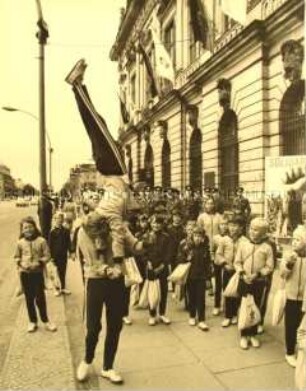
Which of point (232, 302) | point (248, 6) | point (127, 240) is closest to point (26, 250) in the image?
point (127, 240)

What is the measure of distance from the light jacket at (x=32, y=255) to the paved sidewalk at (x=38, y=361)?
81cm

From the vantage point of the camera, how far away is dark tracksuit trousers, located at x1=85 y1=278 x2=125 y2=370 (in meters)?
4.94

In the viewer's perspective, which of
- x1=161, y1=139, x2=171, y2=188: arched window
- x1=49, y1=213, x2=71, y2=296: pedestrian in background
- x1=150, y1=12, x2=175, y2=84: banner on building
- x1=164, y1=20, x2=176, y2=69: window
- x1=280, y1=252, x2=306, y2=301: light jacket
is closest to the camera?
x1=280, y1=252, x2=306, y2=301: light jacket

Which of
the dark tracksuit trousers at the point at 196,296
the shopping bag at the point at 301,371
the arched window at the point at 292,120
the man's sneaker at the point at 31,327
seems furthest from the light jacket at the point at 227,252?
the arched window at the point at 292,120

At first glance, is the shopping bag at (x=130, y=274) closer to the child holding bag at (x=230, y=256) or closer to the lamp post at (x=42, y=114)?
the child holding bag at (x=230, y=256)

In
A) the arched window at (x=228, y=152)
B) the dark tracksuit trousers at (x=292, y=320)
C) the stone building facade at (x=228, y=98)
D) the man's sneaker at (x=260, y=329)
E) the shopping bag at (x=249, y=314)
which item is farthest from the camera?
the arched window at (x=228, y=152)

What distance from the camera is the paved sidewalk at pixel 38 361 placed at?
483cm

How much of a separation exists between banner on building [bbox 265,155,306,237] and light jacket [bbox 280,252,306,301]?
5088 mm

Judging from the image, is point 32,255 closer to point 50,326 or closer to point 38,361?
point 50,326

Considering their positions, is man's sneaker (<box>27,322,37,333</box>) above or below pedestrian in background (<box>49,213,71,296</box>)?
below

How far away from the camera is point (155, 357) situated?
5.57 m

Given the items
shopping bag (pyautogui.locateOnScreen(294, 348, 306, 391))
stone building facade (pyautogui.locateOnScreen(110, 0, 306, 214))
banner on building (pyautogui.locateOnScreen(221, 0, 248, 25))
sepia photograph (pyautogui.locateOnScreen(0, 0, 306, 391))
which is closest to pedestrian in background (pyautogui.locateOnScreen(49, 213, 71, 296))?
sepia photograph (pyautogui.locateOnScreen(0, 0, 306, 391))

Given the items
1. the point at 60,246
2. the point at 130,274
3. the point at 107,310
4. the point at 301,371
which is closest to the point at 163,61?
the point at 60,246

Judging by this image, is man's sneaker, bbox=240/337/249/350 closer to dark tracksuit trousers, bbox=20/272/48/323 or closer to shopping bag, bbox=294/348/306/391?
shopping bag, bbox=294/348/306/391
